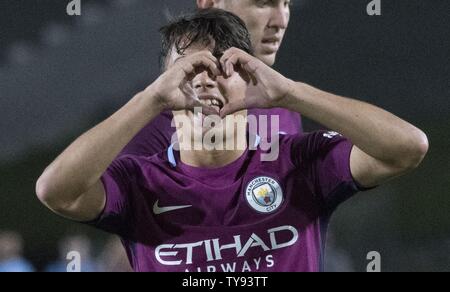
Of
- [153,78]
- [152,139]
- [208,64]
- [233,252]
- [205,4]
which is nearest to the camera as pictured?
[208,64]

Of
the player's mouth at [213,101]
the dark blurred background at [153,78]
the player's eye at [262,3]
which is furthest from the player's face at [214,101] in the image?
the dark blurred background at [153,78]

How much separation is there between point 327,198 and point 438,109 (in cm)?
143

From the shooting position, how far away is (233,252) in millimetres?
1707

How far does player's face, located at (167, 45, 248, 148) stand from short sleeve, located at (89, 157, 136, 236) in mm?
145

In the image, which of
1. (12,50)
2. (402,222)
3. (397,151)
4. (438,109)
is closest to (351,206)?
(402,222)

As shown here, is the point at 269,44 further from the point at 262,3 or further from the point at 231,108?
the point at 231,108

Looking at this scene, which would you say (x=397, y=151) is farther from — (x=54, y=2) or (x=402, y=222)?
(x=54, y=2)

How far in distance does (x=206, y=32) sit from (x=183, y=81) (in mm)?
246

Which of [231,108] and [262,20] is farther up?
[262,20]

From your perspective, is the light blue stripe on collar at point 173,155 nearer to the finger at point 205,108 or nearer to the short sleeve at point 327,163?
the short sleeve at point 327,163

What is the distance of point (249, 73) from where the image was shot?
155cm

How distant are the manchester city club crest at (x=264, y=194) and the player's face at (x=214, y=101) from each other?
0.11m

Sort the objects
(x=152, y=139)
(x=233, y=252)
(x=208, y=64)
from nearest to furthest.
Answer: (x=208, y=64) → (x=233, y=252) → (x=152, y=139)

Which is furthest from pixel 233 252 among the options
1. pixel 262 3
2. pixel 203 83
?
pixel 262 3
